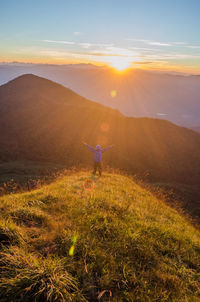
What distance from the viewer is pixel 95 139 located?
37.5 metres

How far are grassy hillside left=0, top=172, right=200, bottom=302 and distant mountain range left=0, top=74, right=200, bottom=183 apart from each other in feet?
83.4

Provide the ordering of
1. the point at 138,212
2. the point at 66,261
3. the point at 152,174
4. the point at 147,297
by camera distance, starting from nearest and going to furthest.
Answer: the point at 147,297
the point at 66,261
the point at 138,212
the point at 152,174

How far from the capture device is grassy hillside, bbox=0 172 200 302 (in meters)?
2.78

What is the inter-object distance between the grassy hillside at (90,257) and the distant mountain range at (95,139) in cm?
2543

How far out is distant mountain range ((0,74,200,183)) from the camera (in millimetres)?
32031

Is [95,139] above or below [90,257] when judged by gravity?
below

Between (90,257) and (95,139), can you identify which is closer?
(90,257)

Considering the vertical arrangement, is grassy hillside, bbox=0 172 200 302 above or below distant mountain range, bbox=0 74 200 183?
above

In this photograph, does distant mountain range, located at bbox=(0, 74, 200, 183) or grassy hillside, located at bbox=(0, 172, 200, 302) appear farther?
distant mountain range, located at bbox=(0, 74, 200, 183)

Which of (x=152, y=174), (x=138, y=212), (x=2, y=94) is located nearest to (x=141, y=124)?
(x=152, y=174)

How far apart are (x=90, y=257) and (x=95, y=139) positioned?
3423 centimetres

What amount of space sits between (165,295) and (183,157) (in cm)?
3637

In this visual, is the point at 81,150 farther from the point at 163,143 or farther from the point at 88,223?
the point at 88,223

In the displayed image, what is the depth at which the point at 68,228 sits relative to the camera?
429 centimetres
